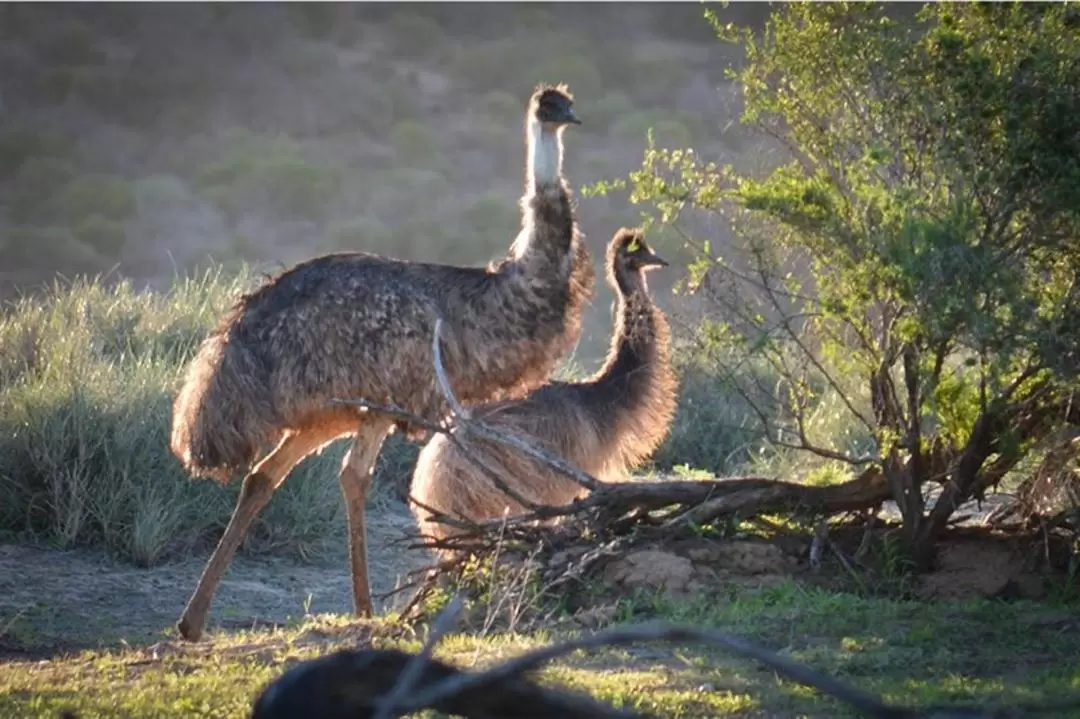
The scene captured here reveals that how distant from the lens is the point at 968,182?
24.8ft

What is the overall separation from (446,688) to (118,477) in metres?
9.73

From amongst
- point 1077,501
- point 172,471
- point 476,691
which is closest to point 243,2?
point 172,471

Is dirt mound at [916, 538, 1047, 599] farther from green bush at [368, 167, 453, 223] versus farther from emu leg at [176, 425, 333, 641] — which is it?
green bush at [368, 167, 453, 223]

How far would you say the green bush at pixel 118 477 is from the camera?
1187cm

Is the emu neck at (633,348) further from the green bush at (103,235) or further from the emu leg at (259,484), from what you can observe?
the green bush at (103,235)

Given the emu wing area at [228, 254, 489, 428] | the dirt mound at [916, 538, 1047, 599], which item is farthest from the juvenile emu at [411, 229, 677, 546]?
the dirt mound at [916, 538, 1047, 599]

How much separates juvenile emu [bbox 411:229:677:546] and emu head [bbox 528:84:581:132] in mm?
1144

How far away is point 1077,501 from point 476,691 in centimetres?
553

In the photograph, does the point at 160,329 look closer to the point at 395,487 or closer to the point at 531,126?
the point at 395,487

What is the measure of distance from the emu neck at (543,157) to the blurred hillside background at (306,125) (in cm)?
1701

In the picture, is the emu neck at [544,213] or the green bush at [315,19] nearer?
the emu neck at [544,213]

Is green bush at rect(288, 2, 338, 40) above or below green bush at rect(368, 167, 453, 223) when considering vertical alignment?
above

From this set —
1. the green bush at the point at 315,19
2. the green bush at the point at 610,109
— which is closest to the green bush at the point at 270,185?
the green bush at the point at 610,109

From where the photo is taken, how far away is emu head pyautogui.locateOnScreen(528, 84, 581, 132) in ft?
32.1
